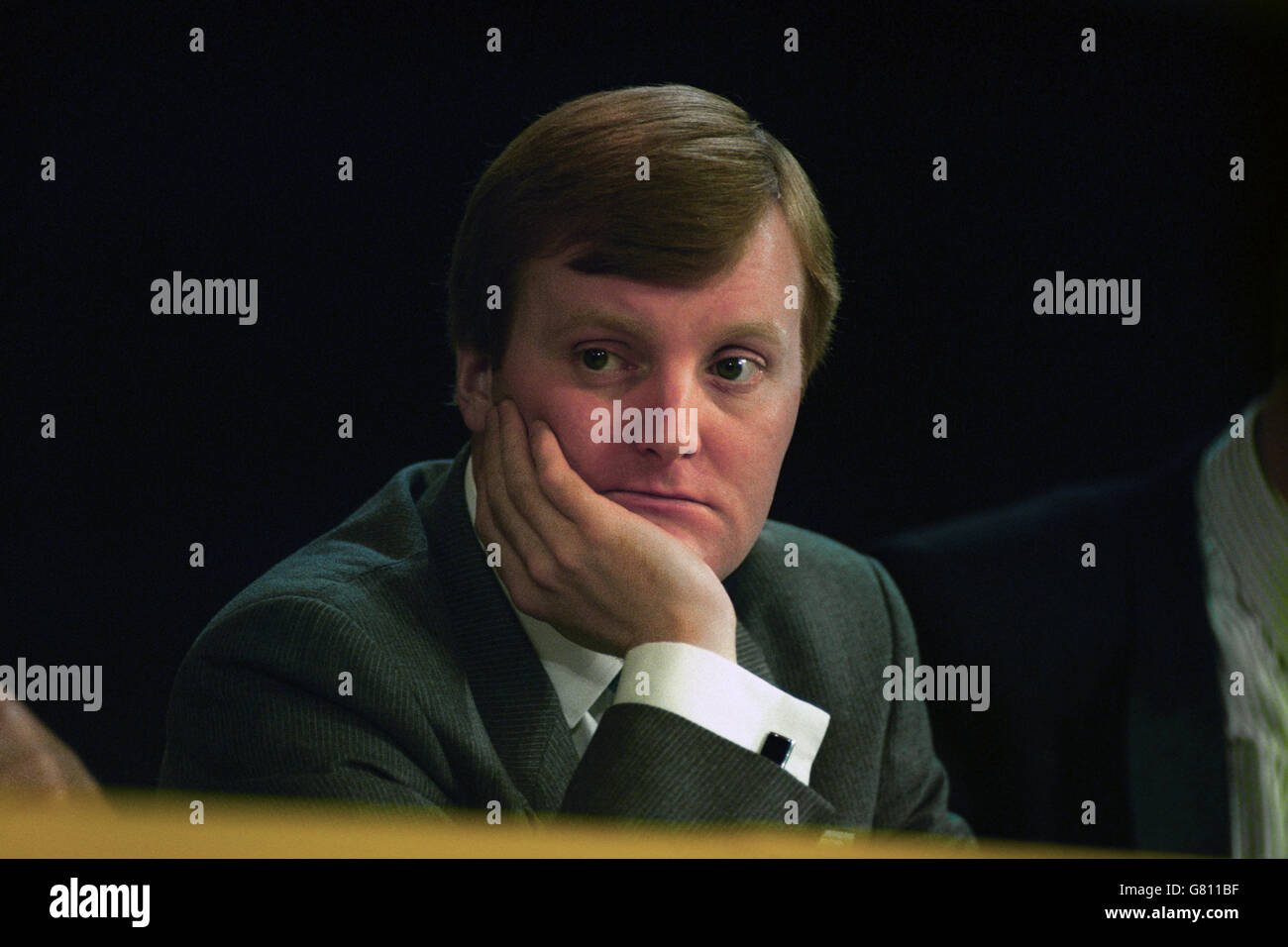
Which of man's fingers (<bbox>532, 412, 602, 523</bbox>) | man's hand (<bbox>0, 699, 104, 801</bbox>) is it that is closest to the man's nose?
man's fingers (<bbox>532, 412, 602, 523</bbox>)

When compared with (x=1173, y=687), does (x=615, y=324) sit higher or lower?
higher

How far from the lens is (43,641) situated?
2.45 m

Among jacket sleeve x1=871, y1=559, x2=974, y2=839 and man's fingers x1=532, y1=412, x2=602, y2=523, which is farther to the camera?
jacket sleeve x1=871, y1=559, x2=974, y2=839

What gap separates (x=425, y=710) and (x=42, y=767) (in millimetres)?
764

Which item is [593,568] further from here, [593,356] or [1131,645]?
[1131,645]

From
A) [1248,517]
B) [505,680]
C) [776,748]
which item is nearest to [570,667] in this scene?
[505,680]

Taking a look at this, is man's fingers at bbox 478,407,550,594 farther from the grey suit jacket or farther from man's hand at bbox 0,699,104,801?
man's hand at bbox 0,699,104,801

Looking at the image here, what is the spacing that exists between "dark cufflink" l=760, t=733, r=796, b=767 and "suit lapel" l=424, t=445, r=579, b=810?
0.33 m

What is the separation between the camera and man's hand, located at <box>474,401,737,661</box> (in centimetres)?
231

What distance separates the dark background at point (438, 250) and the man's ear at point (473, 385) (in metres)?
0.04

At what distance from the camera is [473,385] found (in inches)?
98.7

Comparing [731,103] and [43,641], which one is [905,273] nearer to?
[731,103]

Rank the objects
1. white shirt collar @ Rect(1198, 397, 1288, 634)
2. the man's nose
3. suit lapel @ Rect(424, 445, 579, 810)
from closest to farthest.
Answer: suit lapel @ Rect(424, 445, 579, 810) < the man's nose < white shirt collar @ Rect(1198, 397, 1288, 634)
